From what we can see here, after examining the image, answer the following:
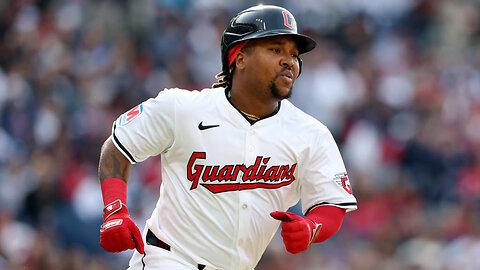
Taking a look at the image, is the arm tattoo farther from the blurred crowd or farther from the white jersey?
the blurred crowd

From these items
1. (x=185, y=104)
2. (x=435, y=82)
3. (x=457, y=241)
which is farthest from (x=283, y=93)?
(x=435, y=82)

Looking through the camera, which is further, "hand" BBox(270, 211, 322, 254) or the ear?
the ear

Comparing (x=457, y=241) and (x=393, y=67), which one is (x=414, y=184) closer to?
(x=457, y=241)

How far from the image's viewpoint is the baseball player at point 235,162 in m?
4.37

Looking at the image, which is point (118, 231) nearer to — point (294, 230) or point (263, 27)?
point (294, 230)

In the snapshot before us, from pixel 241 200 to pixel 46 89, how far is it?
622 centimetres

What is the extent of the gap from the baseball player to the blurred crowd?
4305 mm

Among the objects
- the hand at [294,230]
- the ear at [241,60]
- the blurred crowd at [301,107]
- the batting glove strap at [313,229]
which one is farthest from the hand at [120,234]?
the blurred crowd at [301,107]

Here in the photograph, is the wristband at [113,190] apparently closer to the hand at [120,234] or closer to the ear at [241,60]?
the hand at [120,234]

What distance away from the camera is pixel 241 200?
439cm

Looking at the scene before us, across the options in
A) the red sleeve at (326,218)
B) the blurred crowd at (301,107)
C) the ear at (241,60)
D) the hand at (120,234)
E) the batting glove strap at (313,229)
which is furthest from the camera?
the blurred crowd at (301,107)

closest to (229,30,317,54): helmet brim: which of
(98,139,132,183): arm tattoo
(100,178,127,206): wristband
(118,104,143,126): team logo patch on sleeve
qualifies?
(118,104,143,126): team logo patch on sleeve

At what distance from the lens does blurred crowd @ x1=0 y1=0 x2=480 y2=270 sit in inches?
359

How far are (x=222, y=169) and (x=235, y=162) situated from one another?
0.08 m
